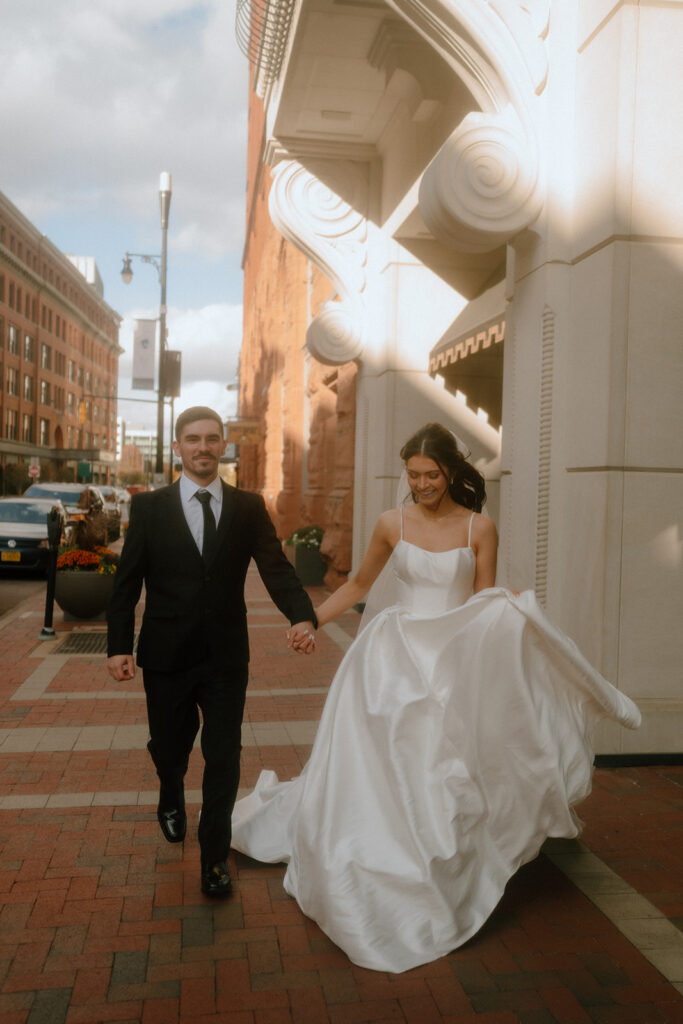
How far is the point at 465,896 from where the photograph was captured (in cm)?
343

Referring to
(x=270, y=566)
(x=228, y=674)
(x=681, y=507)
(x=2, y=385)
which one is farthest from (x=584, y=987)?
(x=2, y=385)

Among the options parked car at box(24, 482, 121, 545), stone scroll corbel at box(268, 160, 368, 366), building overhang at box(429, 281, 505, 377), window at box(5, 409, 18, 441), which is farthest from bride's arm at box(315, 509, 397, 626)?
window at box(5, 409, 18, 441)

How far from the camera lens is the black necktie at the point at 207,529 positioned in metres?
3.86

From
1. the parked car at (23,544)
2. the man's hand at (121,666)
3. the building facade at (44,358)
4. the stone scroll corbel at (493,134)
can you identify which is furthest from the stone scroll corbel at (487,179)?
the building facade at (44,358)

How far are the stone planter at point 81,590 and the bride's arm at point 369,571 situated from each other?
7354mm

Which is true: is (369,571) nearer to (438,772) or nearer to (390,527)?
(390,527)

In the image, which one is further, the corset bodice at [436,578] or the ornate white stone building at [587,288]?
the ornate white stone building at [587,288]

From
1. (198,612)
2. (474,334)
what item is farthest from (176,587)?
(474,334)

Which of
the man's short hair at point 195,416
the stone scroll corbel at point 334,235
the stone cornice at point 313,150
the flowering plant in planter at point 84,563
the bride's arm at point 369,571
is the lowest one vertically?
the flowering plant in planter at point 84,563

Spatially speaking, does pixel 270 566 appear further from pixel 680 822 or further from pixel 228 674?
pixel 680 822

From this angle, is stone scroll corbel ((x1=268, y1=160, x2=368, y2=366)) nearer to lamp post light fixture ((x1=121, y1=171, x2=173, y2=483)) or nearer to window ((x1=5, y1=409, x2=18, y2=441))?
lamp post light fixture ((x1=121, y1=171, x2=173, y2=483))

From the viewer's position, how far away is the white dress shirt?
3.89 metres

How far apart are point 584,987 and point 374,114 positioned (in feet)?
32.4

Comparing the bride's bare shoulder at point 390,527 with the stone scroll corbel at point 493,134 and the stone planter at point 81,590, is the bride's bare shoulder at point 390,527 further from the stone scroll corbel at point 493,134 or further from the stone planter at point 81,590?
the stone planter at point 81,590
